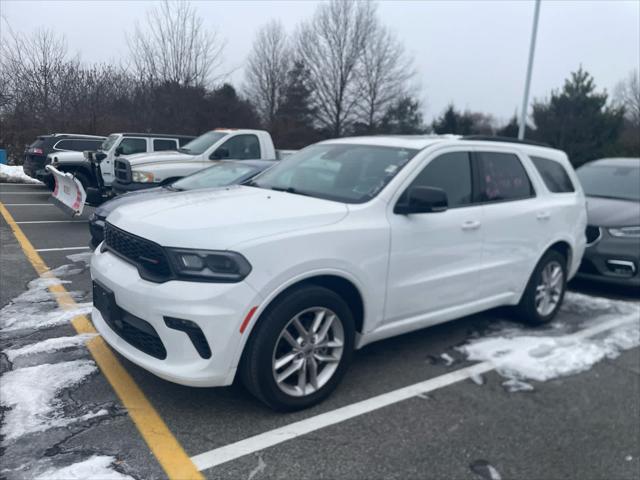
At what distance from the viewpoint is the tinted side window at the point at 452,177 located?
4111mm

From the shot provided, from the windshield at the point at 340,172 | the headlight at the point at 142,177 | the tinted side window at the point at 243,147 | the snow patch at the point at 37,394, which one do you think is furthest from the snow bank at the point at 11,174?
the windshield at the point at 340,172

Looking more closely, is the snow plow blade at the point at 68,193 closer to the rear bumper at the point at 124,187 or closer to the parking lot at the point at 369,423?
the rear bumper at the point at 124,187

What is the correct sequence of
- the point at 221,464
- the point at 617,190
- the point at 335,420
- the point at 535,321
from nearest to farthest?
the point at 221,464 < the point at 335,420 < the point at 535,321 < the point at 617,190

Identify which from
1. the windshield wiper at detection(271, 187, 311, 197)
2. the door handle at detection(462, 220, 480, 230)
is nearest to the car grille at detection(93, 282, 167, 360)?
the windshield wiper at detection(271, 187, 311, 197)

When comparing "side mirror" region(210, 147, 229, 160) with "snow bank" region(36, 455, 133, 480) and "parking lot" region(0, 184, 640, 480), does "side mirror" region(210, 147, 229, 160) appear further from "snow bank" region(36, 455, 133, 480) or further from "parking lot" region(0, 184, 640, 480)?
"snow bank" region(36, 455, 133, 480)

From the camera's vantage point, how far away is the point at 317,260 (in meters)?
3.24

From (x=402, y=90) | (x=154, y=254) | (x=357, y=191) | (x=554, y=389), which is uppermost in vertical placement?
(x=402, y=90)

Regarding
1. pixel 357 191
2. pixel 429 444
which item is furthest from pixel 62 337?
pixel 429 444

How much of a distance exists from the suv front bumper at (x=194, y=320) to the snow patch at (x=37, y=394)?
0.60 m

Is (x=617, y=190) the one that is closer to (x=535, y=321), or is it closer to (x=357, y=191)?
(x=535, y=321)

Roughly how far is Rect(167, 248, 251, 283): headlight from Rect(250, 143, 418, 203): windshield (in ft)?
3.72

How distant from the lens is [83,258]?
698 centimetres

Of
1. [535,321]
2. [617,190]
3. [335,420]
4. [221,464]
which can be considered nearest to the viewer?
[221,464]

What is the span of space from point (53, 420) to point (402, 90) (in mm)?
36831
